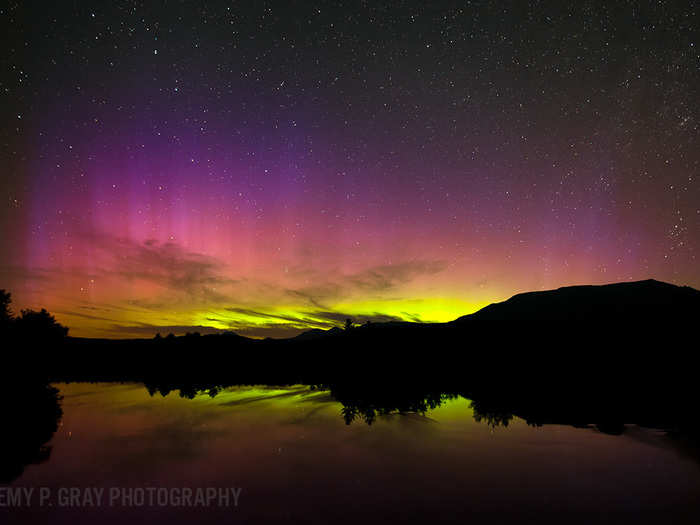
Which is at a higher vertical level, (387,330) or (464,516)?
(387,330)

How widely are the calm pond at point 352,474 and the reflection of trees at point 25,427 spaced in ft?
1.01

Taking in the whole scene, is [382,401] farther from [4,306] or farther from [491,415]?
[4,306]

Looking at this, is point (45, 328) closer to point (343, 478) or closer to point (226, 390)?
point (226, 390)

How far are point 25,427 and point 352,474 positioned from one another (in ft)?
64.1

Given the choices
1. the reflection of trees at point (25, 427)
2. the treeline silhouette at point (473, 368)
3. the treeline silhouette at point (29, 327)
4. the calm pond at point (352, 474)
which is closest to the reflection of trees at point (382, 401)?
the treeline silhouette at point (473, 368)

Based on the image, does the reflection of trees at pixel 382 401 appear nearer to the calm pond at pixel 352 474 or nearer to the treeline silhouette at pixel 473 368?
the treeline silhouette at pixel 473 368

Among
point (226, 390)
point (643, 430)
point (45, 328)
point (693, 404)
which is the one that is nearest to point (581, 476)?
point (643, 430)

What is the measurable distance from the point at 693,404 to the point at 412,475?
29.0m

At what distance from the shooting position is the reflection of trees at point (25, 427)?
546 inches

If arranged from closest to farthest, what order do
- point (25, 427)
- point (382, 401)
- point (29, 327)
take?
point (25, 427)
point (382, 401)
point (29, 327)

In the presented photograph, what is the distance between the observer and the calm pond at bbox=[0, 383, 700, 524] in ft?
32.0

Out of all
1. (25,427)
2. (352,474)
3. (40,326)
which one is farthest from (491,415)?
(40,326)

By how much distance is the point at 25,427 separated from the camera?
65.8 ft

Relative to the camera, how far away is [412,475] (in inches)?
491
